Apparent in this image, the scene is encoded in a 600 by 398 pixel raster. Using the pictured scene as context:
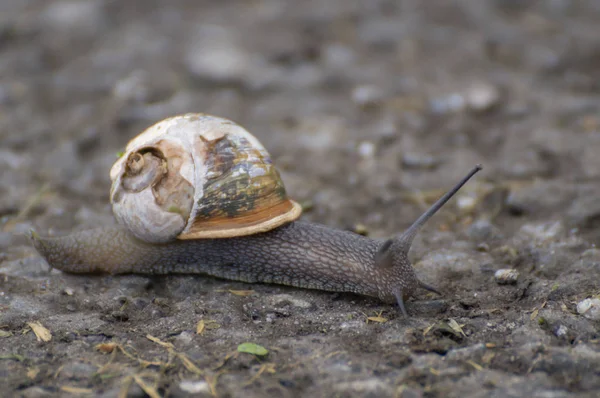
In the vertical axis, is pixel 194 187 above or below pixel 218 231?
above

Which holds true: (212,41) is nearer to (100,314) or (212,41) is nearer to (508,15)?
(508,15)

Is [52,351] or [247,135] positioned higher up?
[247,135]

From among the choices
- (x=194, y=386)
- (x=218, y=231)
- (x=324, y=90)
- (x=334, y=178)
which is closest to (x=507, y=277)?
(x=218, y=231)

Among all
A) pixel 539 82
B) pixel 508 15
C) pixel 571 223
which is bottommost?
pixel 571 223

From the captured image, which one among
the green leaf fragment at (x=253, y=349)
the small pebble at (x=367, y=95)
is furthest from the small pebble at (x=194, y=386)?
the small pebble at (x=367, y=95)

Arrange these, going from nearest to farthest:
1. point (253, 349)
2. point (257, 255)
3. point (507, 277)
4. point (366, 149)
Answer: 1. point (253, 349)
2. point (507, 277)
3. point (257, 255)
4. point (366, 149)

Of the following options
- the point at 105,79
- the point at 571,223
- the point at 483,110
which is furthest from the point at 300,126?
the point at 571,223

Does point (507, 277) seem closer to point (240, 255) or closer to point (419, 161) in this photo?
point (240, 255)

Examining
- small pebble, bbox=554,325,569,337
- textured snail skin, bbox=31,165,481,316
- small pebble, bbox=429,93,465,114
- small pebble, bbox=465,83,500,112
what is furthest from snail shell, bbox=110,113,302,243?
small pebble, bbox=465,83,500,112
